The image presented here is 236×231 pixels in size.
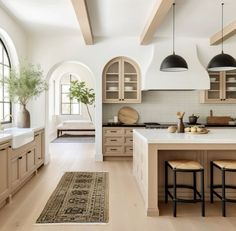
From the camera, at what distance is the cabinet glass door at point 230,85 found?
7.12m

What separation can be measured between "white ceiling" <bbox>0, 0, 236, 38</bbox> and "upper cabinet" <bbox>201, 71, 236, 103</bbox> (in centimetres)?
107

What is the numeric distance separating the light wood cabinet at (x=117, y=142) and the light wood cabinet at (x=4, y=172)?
3345 mm

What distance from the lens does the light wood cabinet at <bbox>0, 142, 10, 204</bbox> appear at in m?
3.64

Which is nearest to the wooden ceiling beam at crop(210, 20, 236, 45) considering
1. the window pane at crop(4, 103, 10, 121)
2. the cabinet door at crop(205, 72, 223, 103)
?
the cabinet door at crop(205, 72, 223, 103)

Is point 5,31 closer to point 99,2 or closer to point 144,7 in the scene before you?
point 99,2

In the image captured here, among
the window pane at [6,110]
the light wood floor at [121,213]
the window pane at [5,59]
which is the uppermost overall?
the window pane at [5,59]

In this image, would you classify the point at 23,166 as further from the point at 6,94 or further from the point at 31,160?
the point at 6,94

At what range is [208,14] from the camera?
523cm

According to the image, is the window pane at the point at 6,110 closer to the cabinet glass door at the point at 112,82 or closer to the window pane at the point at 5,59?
the window pane at the point at 5,59

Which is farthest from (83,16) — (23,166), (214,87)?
(214,87)

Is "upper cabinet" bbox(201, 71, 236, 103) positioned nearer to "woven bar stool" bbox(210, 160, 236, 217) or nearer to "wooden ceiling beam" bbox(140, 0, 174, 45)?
"wooden ceiling beam" bbox(140, 0, 174, 45)

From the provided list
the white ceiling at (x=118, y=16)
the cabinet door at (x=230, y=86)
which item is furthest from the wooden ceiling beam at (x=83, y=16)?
the cabinet door at (x=230, y=86)

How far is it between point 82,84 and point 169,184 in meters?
9.19

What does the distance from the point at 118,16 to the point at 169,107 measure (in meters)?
2.93
